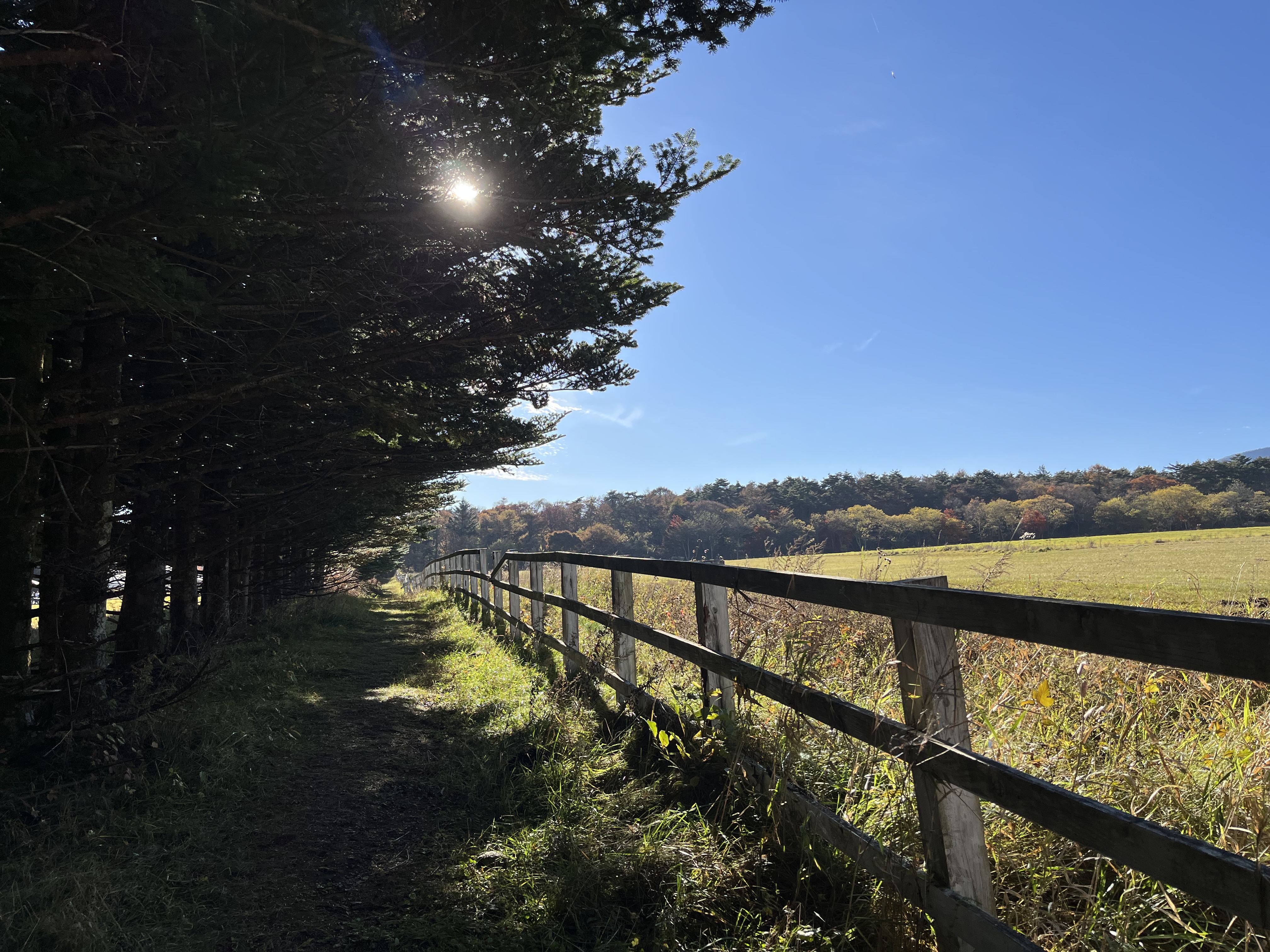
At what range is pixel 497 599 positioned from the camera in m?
12.3

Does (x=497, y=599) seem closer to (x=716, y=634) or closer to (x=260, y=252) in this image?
(x=260, y=252)

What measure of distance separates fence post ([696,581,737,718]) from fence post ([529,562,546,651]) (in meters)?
4.37

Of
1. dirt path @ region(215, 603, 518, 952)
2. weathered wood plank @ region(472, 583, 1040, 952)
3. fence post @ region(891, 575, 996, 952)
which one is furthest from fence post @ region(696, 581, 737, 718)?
fence post @ region(891, 575, 996, 952)

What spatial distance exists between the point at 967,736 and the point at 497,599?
35.3 ft

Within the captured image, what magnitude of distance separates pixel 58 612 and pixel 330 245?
121 inches

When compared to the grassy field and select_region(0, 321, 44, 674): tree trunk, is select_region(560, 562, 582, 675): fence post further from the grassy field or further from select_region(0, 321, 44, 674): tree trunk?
select_region(0, 321, 44, 674): tree trunk

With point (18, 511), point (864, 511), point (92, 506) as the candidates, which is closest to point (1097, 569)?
point (864, 511)

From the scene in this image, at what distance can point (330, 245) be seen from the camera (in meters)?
5.33

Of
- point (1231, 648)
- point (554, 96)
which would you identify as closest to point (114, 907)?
point (1231, 648)

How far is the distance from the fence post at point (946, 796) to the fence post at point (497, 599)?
29.0ft

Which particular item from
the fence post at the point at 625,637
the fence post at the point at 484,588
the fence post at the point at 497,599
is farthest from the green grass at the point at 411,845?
the fence post at the point at 484,588

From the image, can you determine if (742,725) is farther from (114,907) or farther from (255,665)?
(255,665)

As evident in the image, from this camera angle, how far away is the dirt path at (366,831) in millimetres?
2947

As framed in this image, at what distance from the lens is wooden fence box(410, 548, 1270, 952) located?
146cm
